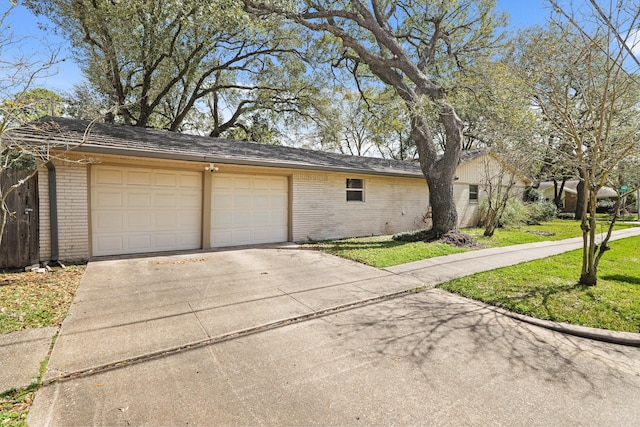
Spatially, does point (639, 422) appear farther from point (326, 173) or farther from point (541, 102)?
point (326, 173)

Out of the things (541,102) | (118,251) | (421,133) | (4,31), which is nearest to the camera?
(4,31)

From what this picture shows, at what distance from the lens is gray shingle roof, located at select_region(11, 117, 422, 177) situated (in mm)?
6589

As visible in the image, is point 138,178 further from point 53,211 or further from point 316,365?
point 316,365

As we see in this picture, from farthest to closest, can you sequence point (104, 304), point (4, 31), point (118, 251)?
point (118, 251), point (4, 31), point (104, 304)

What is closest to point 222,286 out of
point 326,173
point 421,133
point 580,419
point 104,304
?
point 104,304

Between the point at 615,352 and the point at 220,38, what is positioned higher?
the point at 220,38

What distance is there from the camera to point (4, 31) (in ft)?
16.1

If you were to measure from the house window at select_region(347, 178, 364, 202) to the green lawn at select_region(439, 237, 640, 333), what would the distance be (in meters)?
6.05

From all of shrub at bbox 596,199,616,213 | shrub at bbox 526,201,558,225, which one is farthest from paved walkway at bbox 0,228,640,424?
shrub at bbox 596,199,616,213

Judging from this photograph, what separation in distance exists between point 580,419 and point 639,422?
431 millimetres

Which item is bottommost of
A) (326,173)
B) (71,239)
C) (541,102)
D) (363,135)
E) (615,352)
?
(615,352)

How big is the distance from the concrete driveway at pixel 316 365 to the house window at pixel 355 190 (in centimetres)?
Answer: 699

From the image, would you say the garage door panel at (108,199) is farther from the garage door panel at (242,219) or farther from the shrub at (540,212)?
the shrub at (540,212)

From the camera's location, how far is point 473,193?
16.6m
